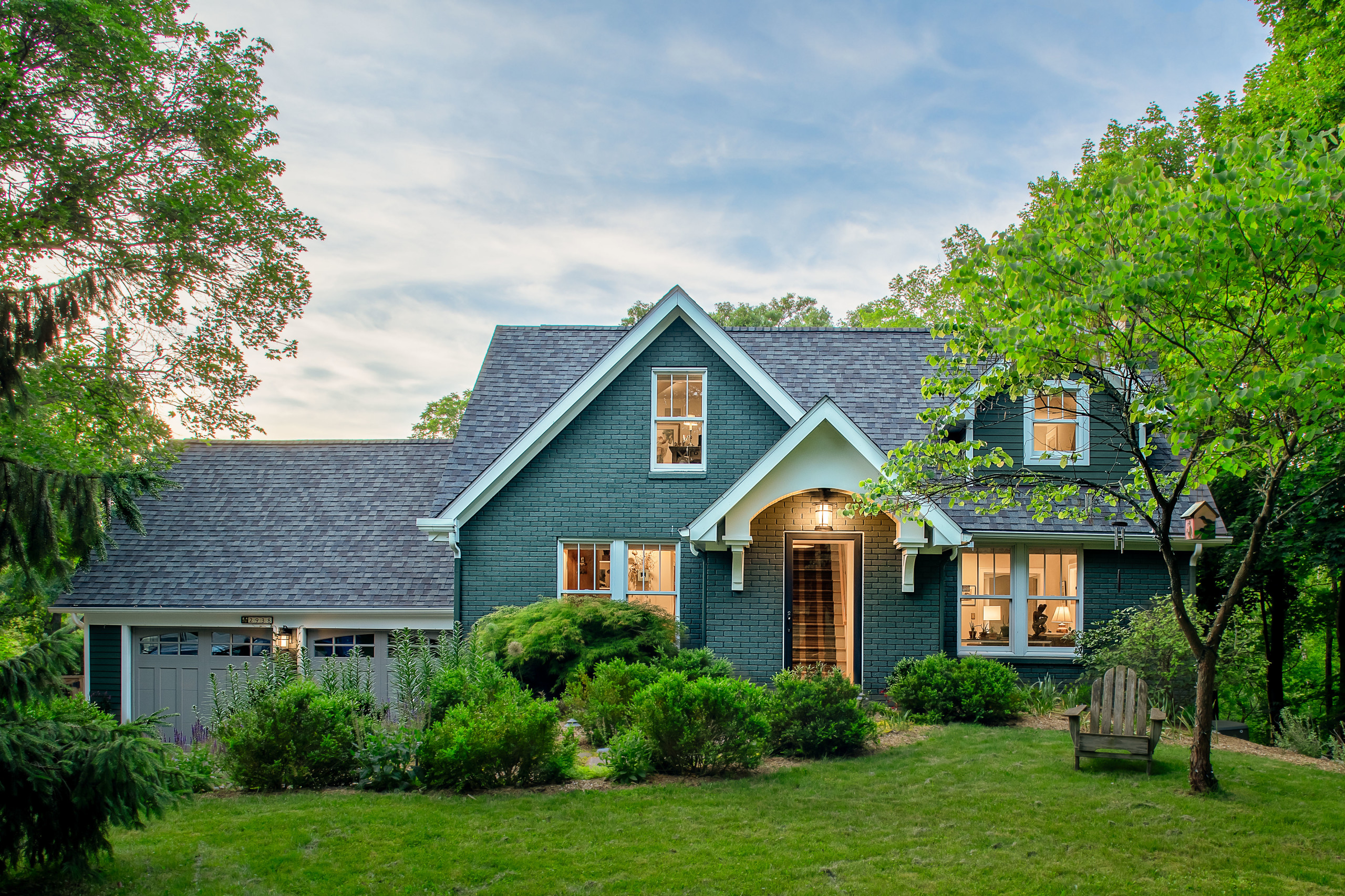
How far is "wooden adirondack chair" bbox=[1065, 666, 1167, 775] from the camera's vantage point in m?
8.02

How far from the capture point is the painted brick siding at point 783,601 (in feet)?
41.1

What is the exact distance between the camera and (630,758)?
7.88m

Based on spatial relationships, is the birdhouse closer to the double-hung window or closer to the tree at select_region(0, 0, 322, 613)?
the double-hung window

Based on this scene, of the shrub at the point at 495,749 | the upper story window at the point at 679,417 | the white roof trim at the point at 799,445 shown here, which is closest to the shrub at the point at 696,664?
the white roof trim at the point at 799,445

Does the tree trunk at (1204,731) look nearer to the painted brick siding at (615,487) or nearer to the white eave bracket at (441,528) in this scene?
the painted brick siding at (615,487)

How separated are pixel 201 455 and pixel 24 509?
1609 centimetres

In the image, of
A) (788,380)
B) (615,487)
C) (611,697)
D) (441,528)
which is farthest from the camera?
(788,380)

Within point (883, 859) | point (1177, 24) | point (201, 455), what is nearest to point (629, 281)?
point (201, 455)

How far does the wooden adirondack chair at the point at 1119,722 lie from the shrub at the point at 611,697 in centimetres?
445

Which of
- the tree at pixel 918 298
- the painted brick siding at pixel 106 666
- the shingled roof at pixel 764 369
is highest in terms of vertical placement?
the tree at pixel 918 298

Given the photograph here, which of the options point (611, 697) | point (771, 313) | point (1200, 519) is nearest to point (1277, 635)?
point (1200, 519)

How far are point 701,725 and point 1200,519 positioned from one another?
8.57 meters

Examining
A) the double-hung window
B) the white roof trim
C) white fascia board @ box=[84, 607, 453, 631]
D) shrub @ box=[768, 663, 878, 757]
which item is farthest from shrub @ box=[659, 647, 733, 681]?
white fascia board @ box=[84, 607, 453, 631]

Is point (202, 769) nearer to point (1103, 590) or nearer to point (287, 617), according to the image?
point (287, 617)
